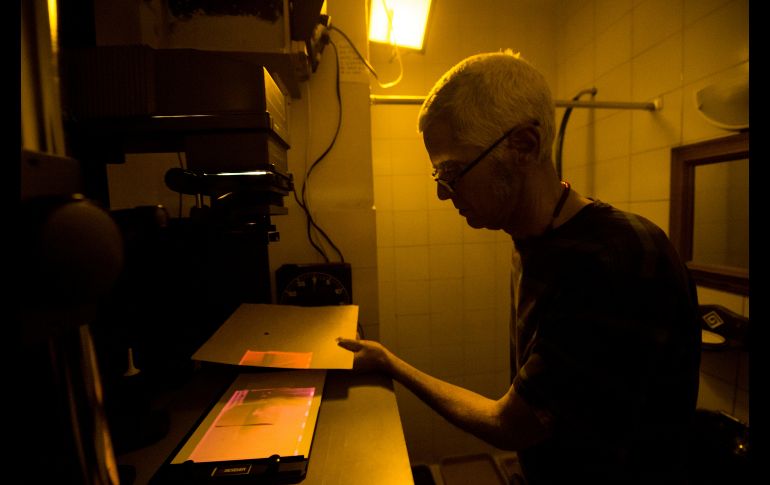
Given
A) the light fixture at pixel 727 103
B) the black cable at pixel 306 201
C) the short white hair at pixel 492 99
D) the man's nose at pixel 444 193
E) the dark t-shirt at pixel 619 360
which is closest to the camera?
the dark t-shirt at pixel 619 360

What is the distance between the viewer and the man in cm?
60

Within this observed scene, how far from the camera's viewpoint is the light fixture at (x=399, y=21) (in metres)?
1.52

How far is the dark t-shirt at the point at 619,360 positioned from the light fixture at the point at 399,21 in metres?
1.33

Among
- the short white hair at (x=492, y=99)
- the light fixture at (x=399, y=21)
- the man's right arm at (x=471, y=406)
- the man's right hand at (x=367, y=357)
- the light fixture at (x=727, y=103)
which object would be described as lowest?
the man's right arm at (x=471, y=406)

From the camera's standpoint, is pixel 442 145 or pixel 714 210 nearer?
pixel 442 145

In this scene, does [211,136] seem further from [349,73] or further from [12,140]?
[349,73]

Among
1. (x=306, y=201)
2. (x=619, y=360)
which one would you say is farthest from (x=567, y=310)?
(x=306, y=201)

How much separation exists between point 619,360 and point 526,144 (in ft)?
1.37

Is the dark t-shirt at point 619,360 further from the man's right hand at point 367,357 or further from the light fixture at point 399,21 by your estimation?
the light fixture at point 399,21

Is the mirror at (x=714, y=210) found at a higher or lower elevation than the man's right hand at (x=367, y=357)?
higher

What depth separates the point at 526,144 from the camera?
0.73 metres

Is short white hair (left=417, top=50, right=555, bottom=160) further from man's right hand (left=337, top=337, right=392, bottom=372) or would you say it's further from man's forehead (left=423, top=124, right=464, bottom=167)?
man's right hand (left=337, top=337, right=392, bottom=372)

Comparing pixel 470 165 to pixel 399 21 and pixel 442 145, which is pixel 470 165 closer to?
pixel 442 145

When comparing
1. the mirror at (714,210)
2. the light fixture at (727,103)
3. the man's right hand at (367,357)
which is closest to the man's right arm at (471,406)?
the man's right hand at (367,357)
